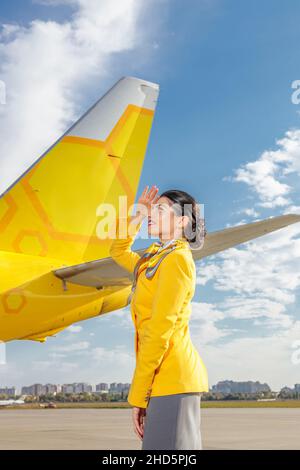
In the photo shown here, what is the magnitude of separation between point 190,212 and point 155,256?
0.39 meters

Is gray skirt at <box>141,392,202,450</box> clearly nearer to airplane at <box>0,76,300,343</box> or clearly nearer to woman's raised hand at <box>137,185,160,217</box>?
woman's raised hand at <box>137,185,160,217</box>

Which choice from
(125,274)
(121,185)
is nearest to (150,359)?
(125,274)

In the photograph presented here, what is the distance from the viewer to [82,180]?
1153 cm

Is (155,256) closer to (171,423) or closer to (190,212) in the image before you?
(190,212)

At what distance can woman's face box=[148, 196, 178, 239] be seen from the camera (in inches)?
139

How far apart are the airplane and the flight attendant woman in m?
4.24

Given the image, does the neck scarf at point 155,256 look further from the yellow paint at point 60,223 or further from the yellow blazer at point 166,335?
the yellow paint at point 60,223

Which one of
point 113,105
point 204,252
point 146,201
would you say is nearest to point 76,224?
point 113,105

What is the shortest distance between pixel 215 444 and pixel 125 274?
605 centimetres

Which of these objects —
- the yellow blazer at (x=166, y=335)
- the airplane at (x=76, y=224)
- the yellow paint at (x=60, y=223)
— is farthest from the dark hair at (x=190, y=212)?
the yellow paint at (x=60, y=223)

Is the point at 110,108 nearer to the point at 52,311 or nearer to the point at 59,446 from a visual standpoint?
the point at 52,311

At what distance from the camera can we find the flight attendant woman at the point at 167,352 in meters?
3.09

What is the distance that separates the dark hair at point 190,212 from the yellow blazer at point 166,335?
159 mm

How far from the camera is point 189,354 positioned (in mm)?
3295
